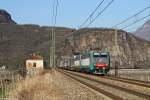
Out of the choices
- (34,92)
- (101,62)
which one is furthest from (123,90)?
(101,62)

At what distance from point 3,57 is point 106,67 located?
457 ft

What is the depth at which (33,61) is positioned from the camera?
4801 inches

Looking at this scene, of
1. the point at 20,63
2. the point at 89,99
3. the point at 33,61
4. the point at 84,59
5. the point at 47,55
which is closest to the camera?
the point at 89,99

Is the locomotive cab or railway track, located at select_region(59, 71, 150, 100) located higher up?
the locomotive cab

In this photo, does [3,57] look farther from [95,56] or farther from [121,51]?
[95,56]

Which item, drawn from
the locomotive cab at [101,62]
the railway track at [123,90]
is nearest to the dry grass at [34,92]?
the railway track at [123,90]

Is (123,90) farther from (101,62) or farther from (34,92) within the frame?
(101,62)

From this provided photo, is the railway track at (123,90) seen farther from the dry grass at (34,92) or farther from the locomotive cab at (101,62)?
the locomotive cab at (101,62)

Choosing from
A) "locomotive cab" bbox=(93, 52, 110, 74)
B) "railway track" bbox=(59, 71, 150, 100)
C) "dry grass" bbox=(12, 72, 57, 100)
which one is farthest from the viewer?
"locomotive cab" bbox=(93, 52, 110, 74)

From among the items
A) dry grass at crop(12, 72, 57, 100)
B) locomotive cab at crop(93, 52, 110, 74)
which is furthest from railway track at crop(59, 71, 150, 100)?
locomotive cab at crop(93, 52, 110, 74)

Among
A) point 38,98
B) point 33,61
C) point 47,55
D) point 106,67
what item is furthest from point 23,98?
point 47,55

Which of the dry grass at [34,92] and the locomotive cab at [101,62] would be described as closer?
the dry grass at [34,92]

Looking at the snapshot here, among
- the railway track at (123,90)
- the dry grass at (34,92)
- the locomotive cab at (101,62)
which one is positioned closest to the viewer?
the dry grass at (34,92)

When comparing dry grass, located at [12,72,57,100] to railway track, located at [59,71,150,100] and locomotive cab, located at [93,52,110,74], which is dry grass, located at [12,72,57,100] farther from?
locomotive cab, located at [93,52,110,74]
